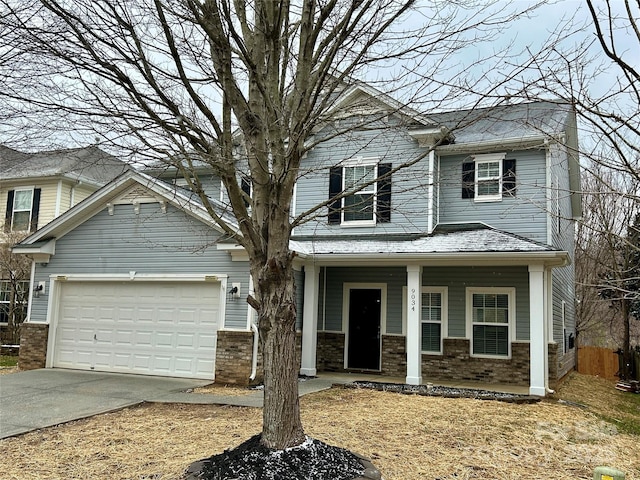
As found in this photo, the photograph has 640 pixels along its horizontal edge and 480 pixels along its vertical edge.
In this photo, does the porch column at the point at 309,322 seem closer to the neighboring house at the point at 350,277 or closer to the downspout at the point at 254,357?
the neighboring house at the point at 350,277

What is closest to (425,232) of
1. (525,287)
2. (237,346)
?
(525,287)

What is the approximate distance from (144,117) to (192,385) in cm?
713

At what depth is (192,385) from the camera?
36.2ft

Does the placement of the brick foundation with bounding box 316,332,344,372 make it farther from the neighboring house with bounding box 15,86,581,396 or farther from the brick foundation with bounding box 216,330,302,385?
the brick foundation with bounding box 216,330,302,385

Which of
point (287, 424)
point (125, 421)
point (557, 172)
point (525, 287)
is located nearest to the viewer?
point (287, 424)

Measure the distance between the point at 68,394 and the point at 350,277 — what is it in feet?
23.6

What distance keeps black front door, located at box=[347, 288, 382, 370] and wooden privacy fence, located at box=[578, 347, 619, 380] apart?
1045 cm

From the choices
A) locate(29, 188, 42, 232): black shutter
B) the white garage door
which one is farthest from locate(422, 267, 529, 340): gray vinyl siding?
locate(29, 188, 42, 232): black shutter

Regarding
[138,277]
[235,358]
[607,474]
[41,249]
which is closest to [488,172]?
[235,358]

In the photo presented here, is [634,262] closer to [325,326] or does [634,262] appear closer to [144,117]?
[325,326]

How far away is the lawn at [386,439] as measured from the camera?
19.3 feet

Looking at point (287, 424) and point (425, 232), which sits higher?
point (425, 232)

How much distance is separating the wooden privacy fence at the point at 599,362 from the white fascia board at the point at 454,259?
979cm

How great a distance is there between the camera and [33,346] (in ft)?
43.7
